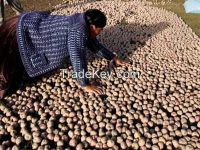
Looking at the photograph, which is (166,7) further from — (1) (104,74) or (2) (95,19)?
(2) (95,19)

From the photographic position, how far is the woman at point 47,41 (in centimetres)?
429

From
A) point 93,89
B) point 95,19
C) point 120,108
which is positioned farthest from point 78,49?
point 120,108

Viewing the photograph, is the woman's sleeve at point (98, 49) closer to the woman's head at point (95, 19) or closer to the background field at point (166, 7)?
the woman's head at point (95, 19)

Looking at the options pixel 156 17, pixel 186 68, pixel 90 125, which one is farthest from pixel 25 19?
pixel 156 17

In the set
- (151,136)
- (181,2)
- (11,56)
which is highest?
(11,56)

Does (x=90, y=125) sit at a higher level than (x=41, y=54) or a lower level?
lower

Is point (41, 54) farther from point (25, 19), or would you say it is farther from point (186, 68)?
point (186, 68)

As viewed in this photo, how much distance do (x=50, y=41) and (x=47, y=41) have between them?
36 millimetres

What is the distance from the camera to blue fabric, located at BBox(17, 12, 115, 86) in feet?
14.1

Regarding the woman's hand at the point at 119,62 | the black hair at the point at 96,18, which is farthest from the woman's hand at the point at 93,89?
the black hair at the point at 96,18

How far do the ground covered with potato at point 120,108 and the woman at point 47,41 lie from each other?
271 millimetres

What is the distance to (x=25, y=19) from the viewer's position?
14.7 ft

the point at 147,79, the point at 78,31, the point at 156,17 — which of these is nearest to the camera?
the point at 78,31

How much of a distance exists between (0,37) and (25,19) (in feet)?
1.22
